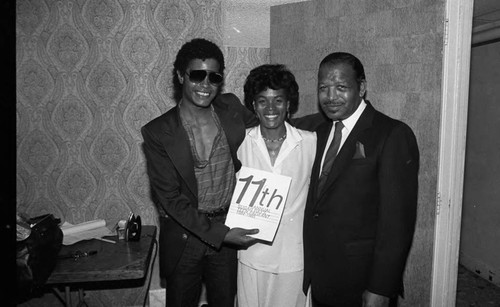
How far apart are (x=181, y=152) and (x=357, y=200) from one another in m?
1.09

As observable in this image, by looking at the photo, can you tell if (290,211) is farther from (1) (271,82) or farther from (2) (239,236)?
(1) (271,82)

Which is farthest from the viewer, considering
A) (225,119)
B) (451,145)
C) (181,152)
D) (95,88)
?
(95,88)

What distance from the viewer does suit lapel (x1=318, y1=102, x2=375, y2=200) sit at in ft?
6.53

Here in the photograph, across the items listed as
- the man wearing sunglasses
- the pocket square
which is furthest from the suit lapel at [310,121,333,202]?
the man wearing sunglasses

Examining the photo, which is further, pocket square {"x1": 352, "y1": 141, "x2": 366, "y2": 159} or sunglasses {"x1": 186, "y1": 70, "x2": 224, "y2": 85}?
sunglasses {"x1": 186, "y1": 70, "x2": 224, "y2": 85}

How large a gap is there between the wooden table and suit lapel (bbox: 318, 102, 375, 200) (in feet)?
5.19

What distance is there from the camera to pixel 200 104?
2469mm

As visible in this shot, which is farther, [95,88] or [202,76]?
[95,88]

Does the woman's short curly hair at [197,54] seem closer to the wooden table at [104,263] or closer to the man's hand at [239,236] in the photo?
the man's hand at [239,236]

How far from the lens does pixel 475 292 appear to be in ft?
15.1

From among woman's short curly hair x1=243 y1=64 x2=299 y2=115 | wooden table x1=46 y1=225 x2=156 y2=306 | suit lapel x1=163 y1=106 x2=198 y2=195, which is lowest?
wooden table x1=46 y1=225 x2=156 y2=306

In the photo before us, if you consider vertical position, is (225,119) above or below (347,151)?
above

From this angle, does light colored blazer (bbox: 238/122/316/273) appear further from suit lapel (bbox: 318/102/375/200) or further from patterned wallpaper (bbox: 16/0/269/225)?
patterned wallpaper (bbox: 16/0/269/225)

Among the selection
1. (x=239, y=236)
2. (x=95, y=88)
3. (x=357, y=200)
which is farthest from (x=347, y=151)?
(x=95, y=88)
